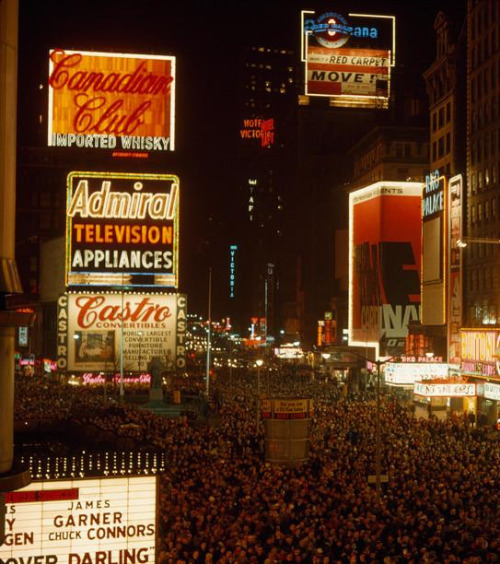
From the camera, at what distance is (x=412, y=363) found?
53.4 meters

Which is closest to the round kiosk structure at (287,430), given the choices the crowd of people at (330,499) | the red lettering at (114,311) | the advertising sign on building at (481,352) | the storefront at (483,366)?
the crowd of people at (330,499)

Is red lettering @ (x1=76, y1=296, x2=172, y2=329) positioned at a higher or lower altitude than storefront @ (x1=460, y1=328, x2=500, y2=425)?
higher

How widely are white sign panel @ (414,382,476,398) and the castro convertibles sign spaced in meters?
24.3

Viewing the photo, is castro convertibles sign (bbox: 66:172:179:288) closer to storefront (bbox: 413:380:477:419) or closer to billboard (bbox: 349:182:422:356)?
storefront (bbox: 413:380:477:419)

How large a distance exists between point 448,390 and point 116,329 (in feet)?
93.0

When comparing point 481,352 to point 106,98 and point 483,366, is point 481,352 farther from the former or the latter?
point 106,98

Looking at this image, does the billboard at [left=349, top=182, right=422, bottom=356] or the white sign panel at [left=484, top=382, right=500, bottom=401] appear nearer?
the white sign panel at [left=484, top=382, right=500, bottom=401]

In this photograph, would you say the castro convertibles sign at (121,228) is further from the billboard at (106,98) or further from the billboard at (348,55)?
the billboard at (348,55)

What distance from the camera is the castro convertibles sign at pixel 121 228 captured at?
6150cm

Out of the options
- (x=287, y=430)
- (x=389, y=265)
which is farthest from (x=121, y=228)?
(x=287, y=430)

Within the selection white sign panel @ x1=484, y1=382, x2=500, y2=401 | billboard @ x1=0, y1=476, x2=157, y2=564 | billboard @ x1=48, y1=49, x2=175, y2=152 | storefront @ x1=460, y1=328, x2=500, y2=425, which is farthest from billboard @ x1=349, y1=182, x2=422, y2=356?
billboard @ x1=0, y1=476, x2=157, y2=564

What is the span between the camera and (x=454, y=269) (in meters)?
63.0

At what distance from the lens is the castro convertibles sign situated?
202ft

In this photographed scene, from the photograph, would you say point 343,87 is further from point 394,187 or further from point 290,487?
point 290,487
